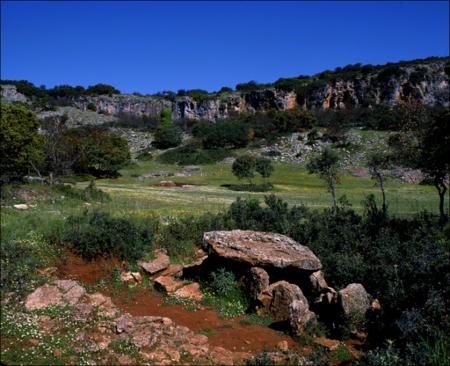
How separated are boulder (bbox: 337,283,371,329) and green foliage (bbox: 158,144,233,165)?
199 feet

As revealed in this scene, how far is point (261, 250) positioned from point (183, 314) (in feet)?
10.6

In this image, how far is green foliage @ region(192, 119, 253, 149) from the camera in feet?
269

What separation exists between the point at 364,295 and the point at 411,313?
2135 mm

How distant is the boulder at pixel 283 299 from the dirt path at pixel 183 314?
71 cm

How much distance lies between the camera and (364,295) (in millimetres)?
12430

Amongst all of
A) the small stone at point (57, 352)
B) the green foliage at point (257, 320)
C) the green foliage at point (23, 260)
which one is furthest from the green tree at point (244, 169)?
the small stone at point (57, 352)

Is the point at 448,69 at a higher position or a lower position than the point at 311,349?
higher

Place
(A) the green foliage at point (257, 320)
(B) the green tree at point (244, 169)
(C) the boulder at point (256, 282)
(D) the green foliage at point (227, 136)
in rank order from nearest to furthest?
(A) the green foliage at point (257, 320) < (C) the boulder at point (256, 282) < (B) the green tree at point (244, 169) < (D) the green foliage at point (227, 136)

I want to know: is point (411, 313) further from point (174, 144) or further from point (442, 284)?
point (174, 144)

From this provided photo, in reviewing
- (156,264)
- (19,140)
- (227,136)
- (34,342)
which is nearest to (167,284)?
(156,264)

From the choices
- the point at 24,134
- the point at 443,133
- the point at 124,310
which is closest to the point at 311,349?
the point at 124,310

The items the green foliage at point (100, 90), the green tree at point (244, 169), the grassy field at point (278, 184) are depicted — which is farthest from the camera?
the green foliage at point (100, 90)

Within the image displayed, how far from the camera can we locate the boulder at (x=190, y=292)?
1403cm

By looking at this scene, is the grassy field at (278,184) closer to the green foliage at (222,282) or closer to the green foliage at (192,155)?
the green foliage at (192,155)
